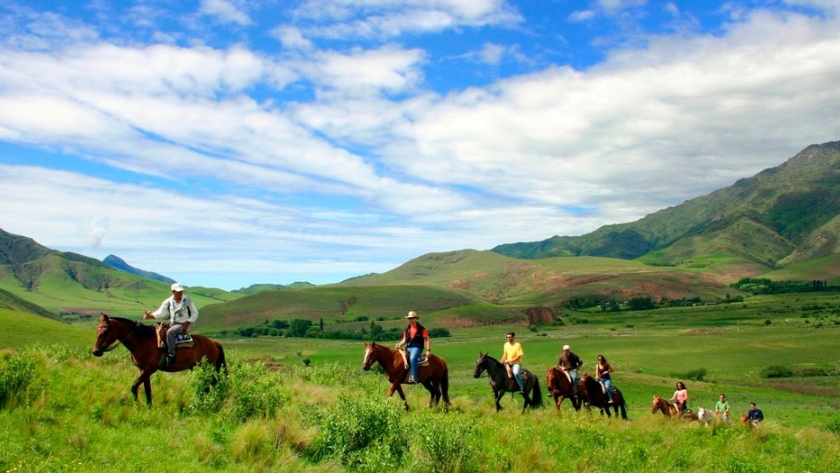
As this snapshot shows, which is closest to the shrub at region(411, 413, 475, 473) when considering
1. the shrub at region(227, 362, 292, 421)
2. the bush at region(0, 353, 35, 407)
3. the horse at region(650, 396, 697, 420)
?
the shrub at region(227, 362, 292, 421)

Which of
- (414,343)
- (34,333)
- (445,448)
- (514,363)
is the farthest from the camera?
(34,333)

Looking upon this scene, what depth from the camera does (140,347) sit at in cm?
1271

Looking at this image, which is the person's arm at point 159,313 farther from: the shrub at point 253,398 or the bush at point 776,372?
the bush at point 776,372

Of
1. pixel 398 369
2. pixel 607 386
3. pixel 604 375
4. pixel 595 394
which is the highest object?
pixel 398 369

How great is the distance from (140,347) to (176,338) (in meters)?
0.77

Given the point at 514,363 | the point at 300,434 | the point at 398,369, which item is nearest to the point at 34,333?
the point at 398,369

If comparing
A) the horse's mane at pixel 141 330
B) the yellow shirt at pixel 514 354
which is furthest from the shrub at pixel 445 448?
the yellow shirt at pixel 514 354

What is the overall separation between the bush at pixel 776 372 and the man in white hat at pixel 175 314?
6743 centimetres

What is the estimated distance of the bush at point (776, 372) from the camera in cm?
6262

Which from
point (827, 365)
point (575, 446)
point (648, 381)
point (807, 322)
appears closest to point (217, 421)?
point (575, 446)

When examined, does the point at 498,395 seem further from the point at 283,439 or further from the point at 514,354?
the point at 283,439

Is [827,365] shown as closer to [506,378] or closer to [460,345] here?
[460,345]

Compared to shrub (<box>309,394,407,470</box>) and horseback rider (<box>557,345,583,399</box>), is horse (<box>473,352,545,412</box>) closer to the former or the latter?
horseback rider (<box>557,345,583,399</box>)

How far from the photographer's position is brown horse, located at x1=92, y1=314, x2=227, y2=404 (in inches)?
480
